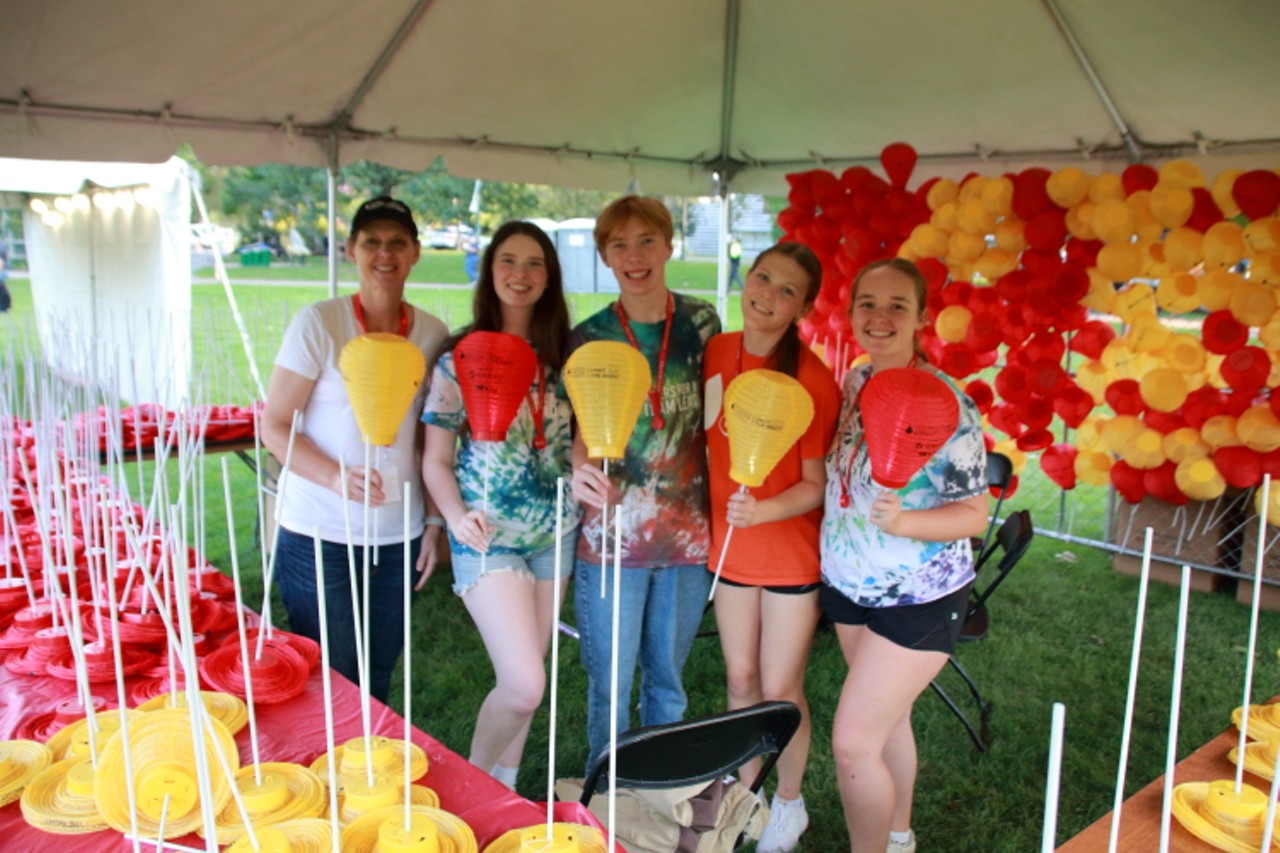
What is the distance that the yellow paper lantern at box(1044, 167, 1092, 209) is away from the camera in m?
3.46

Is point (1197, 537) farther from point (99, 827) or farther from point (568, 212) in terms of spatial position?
point (568, 212)

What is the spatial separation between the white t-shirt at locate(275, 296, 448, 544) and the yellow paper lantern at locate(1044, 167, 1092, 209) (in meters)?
2.60

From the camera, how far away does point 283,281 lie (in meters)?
18.7

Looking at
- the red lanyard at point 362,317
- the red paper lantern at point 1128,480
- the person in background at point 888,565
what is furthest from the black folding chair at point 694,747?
the red paper lantern at point 1128,480

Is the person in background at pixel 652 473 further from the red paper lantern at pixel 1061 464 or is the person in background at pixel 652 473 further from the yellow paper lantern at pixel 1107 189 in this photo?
the red paper lantern at pixel 1061 464

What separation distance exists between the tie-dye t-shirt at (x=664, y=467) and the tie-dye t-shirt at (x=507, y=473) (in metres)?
0.14

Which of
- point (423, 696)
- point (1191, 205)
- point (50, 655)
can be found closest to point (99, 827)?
point (50, 655)

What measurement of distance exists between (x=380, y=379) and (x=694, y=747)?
914 mm

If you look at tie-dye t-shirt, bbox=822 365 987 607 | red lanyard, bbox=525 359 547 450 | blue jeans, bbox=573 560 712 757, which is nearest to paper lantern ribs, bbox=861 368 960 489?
tie-dye t-shirt, bbox=822 365 987 607

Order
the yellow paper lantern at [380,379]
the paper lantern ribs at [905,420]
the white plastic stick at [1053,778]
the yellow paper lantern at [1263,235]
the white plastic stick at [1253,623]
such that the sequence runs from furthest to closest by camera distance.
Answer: the yellow paper lantern at [1263,235]
the yellow paper lantern at [380,379]
the paper lantern ribs at [905,420]
the white plastic stick at [1253,623]
the white plastic stick at [1053,778]

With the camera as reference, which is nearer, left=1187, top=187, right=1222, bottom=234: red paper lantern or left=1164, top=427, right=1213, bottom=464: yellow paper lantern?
left=1187, top=187, right=1222, bottom=234: red paper lantern

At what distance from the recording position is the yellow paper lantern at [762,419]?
1.77 m

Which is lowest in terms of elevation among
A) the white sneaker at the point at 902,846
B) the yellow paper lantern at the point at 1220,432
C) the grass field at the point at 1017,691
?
the grass field at the point at 1017,691

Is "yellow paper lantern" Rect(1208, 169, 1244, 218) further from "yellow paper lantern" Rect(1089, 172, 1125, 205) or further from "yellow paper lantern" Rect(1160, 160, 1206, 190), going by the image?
"yellow paper lantern" Rect(1089, 172, 1125, 205)
